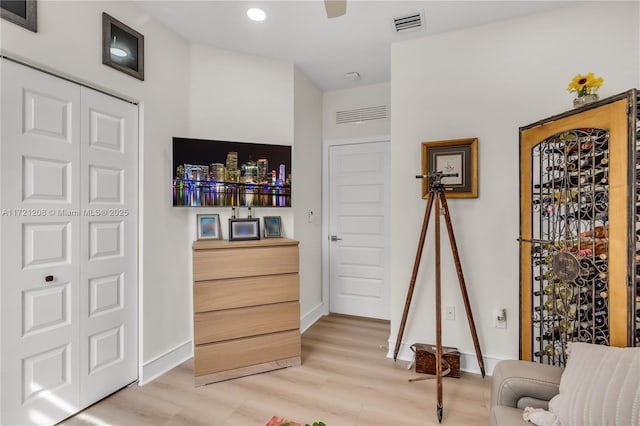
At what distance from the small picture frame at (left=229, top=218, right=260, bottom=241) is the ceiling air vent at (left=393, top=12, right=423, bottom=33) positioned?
1910 millimetres

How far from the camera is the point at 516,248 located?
90.0 inches

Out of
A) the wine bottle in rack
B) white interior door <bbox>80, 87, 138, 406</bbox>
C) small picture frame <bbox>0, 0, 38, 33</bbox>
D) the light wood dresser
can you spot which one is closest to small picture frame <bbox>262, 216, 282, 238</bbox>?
the light wood dresser

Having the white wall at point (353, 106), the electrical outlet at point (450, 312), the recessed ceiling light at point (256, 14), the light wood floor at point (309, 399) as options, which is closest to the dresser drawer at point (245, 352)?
the light wood floor at point (309, 399)

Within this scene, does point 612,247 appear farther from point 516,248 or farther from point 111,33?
point 111,33

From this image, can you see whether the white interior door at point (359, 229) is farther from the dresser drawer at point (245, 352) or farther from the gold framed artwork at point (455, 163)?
the dresser drawer at point (245, 352)

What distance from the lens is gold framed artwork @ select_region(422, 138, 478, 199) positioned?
2371 millimetres

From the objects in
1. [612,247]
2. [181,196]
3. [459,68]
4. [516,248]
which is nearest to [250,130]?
[181,196]

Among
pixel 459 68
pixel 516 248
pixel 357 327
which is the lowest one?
pixel 357 327

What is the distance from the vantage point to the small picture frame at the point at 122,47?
195 centimetres

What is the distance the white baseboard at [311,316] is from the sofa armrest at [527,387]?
Result: 2.11 m

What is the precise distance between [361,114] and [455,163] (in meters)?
Answer: 1.47

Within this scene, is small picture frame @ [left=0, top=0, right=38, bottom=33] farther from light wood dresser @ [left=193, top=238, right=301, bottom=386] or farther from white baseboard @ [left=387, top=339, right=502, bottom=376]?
white baseboard @ [left=387, top=339, right=502, bottom=376]

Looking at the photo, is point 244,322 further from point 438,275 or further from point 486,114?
point 486,114

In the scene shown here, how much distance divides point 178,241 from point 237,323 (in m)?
0.87
